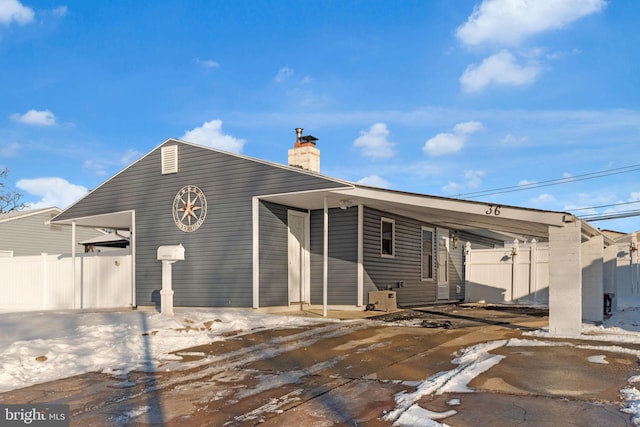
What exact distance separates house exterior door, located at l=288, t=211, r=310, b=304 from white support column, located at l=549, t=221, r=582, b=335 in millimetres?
6923

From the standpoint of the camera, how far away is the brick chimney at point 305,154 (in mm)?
15266

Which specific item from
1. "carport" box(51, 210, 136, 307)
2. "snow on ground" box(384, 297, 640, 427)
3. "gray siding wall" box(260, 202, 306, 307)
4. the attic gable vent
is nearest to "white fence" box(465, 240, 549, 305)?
"snow on ground" box(384, 297, 640, 427)

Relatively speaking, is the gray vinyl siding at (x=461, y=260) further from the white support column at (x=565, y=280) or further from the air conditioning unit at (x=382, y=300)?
the white support column at (x=565, y=280)

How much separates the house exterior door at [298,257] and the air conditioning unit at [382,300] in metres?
1.89

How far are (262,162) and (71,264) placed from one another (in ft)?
25.6

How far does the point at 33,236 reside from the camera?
2395 cm

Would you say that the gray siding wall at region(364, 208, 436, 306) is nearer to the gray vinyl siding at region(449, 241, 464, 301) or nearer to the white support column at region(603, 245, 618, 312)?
the gray vinyl siding at region(449, 241, 464, 301)

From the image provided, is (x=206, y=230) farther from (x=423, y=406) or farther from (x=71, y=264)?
(x=423, y=406)

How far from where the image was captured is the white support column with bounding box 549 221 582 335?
930 centimetres

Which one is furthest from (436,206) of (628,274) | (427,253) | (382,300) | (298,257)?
(628,274)

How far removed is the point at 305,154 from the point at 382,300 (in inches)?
174

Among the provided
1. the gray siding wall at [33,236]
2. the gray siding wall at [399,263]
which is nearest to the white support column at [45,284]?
the gray siding wall at [33,236]

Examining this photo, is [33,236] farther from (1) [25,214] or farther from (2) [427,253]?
(2) [427,253]
